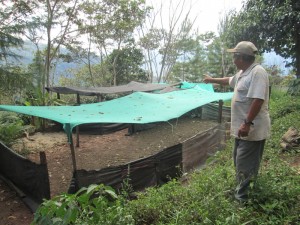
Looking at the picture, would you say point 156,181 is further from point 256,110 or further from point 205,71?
point 205,71

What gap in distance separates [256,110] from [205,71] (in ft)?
59.5

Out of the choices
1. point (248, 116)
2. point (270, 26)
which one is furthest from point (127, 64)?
point (248, 116)

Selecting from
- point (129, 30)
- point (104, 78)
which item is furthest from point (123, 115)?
point (104, 78)

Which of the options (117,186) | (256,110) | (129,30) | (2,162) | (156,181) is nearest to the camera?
(256,110)

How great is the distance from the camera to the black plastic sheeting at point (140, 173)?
3.24 meters

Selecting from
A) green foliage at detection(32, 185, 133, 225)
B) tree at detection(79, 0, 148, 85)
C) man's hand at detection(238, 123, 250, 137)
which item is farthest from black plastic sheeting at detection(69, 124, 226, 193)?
tree at detection(79, 0, 148, 85)

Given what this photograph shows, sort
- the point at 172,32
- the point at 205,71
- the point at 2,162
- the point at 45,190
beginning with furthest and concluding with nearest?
the point at 205,71 < the point at 172,32 < the point at 2,162 < the point at 45,190

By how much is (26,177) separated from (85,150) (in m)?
2.53

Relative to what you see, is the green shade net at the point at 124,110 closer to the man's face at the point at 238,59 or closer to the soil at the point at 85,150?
the soil at the point at 85,150

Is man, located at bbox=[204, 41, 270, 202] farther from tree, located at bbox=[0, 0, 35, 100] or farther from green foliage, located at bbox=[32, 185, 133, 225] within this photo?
tree, located at bbox=[0, 0, 35, 100]

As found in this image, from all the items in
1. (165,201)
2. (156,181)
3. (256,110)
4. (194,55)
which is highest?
(194,55)

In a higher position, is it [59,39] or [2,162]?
[59,39]

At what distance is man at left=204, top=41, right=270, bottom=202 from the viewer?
78.7 inches

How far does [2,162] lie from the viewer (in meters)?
4.32
